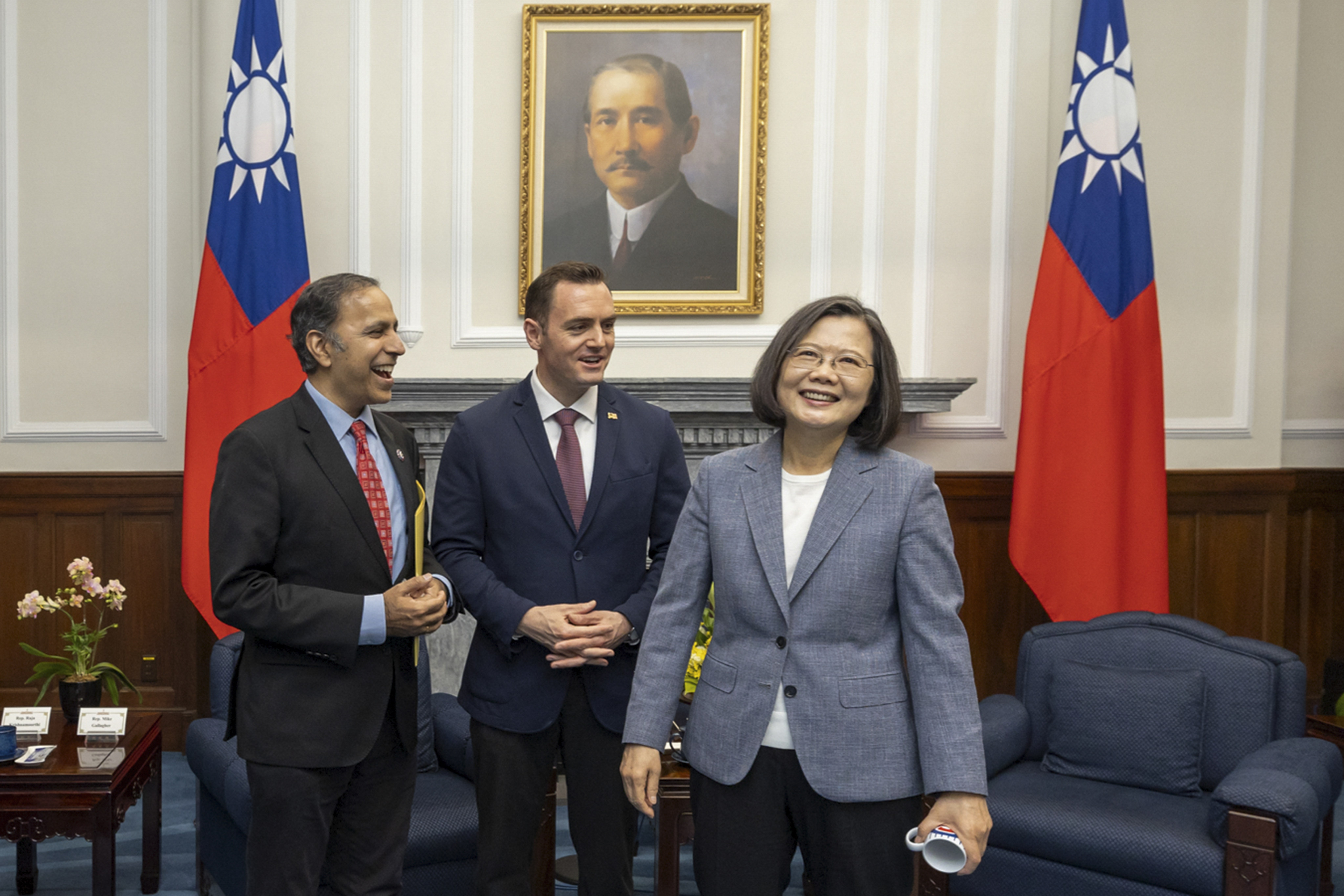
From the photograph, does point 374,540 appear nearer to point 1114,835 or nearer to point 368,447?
point 368,447

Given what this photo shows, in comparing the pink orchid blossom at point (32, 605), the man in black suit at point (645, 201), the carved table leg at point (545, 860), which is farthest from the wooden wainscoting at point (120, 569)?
the carved table leg at point (545, 860)

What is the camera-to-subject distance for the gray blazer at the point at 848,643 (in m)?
1.51

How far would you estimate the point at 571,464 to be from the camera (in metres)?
2.18

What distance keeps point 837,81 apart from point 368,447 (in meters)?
3.04

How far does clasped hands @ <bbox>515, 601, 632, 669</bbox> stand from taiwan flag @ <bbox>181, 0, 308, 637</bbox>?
241 centimetres

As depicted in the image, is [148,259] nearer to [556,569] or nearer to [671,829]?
[556,569]

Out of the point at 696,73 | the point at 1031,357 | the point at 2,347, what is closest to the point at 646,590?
the point at 1031,357

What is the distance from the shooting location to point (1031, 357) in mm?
3967

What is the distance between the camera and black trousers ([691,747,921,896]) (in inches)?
60.0

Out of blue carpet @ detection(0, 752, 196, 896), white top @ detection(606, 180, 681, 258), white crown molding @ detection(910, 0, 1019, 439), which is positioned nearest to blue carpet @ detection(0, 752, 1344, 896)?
blue carpet @ detection(0, 752, 196, 896)

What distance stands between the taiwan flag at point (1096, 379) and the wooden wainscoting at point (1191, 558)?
41 centimetres

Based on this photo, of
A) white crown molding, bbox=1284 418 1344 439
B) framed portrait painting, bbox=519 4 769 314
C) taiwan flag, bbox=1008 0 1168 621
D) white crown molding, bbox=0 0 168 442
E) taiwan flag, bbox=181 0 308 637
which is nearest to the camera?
taiwan flag, bbox=1008 0 1168 621

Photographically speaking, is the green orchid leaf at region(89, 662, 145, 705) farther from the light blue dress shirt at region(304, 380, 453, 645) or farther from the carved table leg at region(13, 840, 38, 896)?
the light blue dress shirt at region(304, 380, 453, 645)

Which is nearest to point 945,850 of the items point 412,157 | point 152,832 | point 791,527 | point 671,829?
point 791,527
